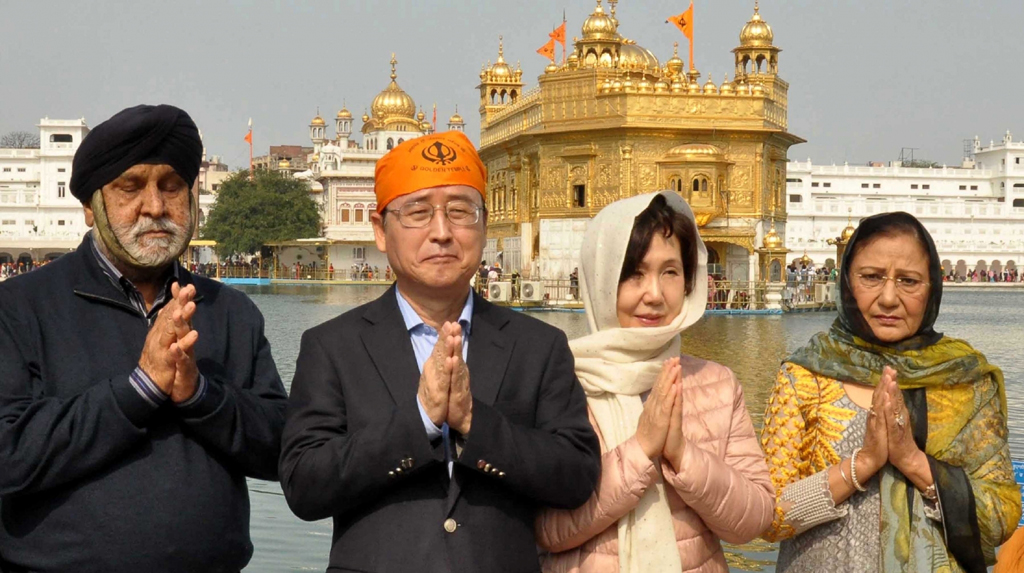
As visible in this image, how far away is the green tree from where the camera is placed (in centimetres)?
6556

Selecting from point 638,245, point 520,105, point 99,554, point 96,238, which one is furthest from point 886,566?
point 520,105

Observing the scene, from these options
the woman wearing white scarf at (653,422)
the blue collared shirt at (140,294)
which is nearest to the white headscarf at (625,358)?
the woman wearing white scarf at (653,422)

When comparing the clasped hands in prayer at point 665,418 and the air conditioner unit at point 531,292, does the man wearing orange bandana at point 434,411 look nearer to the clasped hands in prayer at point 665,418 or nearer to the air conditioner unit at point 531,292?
the clasped hands in prayer at point 665,418

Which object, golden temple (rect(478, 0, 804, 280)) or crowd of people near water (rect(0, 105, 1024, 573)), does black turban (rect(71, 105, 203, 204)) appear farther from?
golden temple (rect(478, 0, 804, 280))

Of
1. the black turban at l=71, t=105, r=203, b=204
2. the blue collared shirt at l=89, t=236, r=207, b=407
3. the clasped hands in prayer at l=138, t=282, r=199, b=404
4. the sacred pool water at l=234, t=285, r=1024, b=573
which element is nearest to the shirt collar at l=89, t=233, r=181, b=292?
the blue collared shirt at l=89, t=236, r=207, b=407

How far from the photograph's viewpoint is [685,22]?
38.7 meters

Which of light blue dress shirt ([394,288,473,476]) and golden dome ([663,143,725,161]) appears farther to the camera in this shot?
golden dome ([663,143,725,161])

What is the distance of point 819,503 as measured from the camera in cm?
329

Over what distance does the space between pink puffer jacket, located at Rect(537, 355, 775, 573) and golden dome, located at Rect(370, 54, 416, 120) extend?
71317 millimetres

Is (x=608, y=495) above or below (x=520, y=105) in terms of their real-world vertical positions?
below

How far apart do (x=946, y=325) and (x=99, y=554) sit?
26338mm

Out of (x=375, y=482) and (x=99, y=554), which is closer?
(x=375, y=482)

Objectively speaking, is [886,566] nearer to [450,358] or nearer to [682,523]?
[682,523]

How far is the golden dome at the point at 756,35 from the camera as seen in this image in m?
39.5
